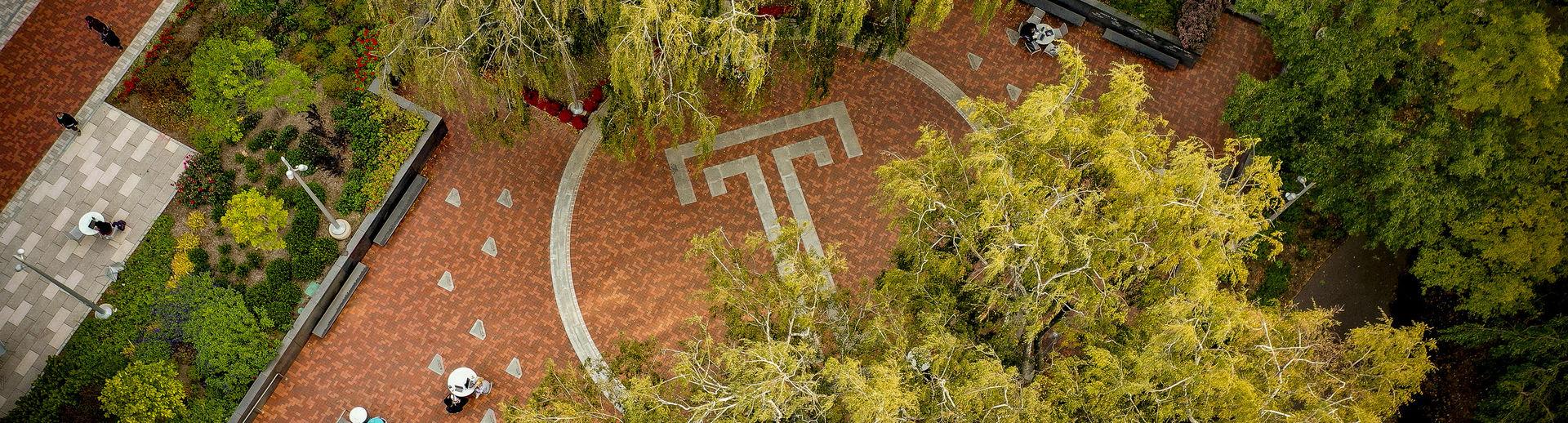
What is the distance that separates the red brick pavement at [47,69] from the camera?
28.3m

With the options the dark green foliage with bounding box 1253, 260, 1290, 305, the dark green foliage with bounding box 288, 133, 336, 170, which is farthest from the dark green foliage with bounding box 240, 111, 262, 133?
the dark green foliage with bounding box 1253, 260, 1290, 305

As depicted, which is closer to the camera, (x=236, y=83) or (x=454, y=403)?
(x=236, y=83)

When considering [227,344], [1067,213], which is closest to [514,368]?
[227,344]

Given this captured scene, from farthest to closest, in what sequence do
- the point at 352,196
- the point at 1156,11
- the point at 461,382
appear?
the point at 1156,11
the point at 352,196
the point at 461,382

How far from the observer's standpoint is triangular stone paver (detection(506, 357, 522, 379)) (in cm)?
2772

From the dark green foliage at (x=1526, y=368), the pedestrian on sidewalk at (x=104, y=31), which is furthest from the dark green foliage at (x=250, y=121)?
the dark green foliage at (x=1526, y=368)

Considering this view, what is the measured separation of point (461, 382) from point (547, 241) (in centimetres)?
510

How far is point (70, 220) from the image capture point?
91.0 ft

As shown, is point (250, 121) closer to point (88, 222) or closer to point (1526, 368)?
point (88, 222)

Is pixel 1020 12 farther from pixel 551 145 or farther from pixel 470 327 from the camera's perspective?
pixel 470 327

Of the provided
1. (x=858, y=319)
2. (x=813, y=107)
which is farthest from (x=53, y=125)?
(x=858, y=319)

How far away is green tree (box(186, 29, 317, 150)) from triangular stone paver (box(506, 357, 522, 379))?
Result: 9558 millimetres

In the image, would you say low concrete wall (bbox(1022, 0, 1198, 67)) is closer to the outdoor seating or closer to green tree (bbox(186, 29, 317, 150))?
the outdoor seating

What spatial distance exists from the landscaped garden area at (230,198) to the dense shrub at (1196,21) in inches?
1000
